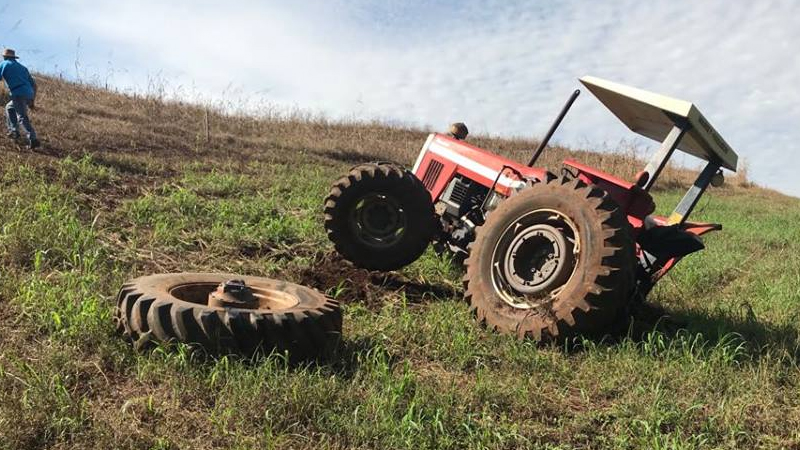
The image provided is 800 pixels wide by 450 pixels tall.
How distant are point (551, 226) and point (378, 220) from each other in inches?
70.6

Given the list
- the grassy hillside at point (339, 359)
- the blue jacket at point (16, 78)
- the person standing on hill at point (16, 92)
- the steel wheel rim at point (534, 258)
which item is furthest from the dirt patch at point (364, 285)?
the blue jacket at point (16, 78)

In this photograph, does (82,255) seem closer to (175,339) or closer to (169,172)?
(175,339)

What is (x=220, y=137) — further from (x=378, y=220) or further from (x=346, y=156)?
(x=378, y=220)

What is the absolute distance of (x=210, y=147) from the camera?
39.3ft

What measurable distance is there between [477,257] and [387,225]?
1255 mm

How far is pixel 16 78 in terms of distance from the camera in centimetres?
909

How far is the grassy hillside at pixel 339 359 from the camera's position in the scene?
104 inches

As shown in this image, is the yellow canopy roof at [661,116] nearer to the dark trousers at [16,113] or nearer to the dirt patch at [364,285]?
the dirt patch at [364,285]

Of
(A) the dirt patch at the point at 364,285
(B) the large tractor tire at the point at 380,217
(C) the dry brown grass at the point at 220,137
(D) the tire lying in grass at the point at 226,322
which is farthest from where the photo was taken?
(C) the dry brown grass at the point at 220,137

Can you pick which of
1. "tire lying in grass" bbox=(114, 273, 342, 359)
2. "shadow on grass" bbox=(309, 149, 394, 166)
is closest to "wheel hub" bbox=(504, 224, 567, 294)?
"tire lying in grass" bbox=(114, 273, 342, 359)

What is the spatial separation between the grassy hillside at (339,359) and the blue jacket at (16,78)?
7.52 feet

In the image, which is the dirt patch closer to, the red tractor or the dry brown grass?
the red tractor

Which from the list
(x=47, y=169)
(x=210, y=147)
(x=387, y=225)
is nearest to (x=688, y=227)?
(x=387, y=225)

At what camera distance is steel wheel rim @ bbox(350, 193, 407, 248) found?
210 inches
